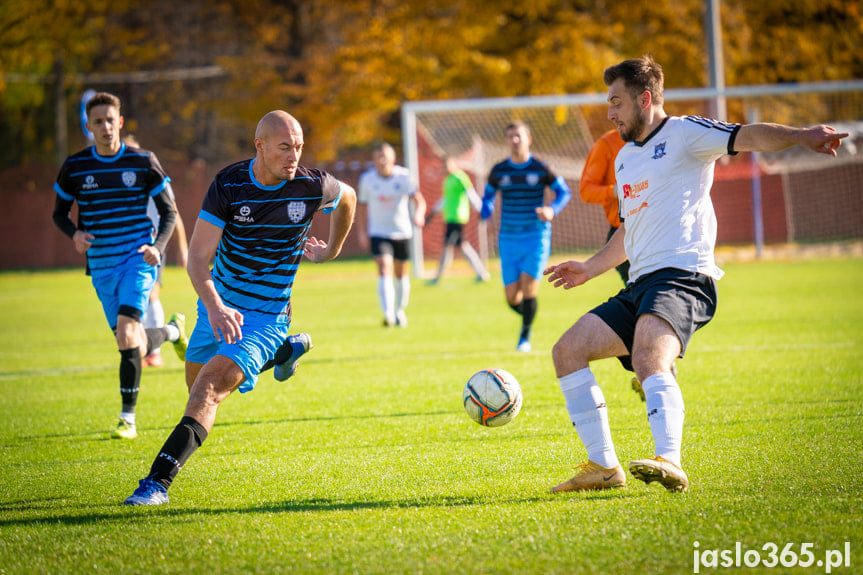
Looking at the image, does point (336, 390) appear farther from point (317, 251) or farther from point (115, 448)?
point (317, 251)

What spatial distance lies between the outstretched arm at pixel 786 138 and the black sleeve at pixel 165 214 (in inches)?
171

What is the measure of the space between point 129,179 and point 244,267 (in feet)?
8.17

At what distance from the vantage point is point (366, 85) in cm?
2833

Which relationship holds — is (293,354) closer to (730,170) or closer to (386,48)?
(730,170)

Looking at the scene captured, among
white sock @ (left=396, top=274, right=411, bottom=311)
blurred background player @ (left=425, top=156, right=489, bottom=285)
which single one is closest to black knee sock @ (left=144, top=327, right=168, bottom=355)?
white sock @ (left=396, top=274, right=411, bottom=311)

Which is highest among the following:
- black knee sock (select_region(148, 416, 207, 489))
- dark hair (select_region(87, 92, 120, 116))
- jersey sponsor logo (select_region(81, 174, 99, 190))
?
dark hair (select_region(87, 92, 120, 116))

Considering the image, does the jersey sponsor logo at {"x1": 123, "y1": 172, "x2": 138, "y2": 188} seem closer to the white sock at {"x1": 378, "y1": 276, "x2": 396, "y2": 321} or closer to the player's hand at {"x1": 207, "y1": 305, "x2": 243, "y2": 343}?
the player's hand at {"x1": 207, "y1": 305, "x2": 243, "y2": 343}

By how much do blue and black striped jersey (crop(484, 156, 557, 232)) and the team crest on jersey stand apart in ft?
18.0

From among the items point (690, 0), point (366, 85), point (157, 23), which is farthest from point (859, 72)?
point (157, 23)

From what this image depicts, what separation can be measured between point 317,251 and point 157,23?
32.7 m

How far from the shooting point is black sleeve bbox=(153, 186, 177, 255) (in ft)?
22.0

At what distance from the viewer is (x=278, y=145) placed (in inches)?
178

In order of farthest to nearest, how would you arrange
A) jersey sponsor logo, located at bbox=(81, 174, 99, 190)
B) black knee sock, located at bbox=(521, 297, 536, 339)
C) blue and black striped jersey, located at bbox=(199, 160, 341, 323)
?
black knee sock, located at bbox=(521, 297, 536, 339), jersey sponsor logo, located at bbox=(81, 174, 99, 190), blue and black striped jersey, located at bbox=(199, 160, 341, 323)

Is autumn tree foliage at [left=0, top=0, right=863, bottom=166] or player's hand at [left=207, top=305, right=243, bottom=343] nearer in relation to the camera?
player's hand at [left=207, top=305, right=243, bottom=343]
